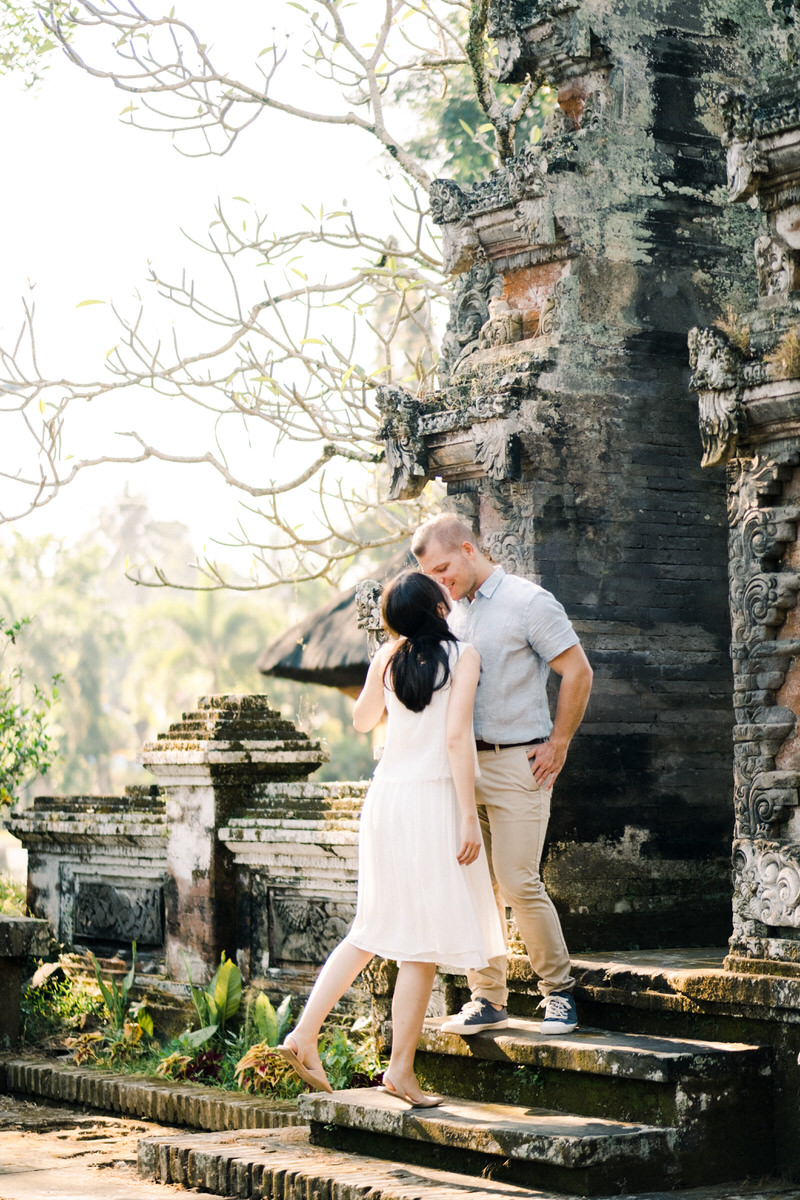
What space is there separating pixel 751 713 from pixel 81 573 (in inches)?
1761

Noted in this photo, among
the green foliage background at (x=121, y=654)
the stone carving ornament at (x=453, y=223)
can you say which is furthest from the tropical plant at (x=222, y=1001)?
the green foliage background at (x=121, y=654)

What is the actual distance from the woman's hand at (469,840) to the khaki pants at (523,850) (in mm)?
273

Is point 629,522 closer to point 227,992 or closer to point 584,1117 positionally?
Result: point 584,1117

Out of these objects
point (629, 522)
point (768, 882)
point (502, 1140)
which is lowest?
point (502, 1140)

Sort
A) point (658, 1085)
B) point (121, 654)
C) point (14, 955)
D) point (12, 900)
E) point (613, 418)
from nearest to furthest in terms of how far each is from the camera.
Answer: point (658, 1085), point (613, 418), point (14, 955), point (12, 900), point (121, 654)

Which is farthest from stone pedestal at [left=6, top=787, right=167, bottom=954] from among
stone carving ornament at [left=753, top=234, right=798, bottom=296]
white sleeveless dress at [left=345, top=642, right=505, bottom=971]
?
stone carving ornament at [left=753, top=234, right=798, bottom=296]

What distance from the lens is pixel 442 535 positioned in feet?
18.2

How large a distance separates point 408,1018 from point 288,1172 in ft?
1.99

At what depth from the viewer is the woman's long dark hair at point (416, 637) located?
5344 mm

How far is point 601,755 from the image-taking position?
6.68m

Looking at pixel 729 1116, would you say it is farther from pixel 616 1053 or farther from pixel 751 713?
pixel 751 713

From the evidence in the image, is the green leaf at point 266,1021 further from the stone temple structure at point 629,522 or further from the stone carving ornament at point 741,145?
the stone carving ornament at point 741,145

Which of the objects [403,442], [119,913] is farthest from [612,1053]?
[119,913]

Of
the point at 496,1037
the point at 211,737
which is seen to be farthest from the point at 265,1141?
the point at 211,737
